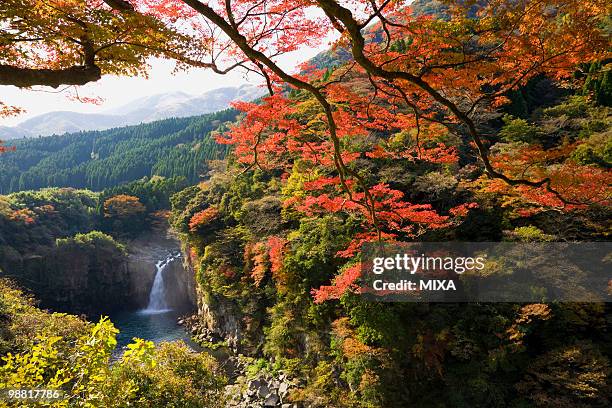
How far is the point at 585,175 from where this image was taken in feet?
26.2

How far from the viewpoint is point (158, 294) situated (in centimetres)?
3016

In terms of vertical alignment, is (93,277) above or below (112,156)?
below

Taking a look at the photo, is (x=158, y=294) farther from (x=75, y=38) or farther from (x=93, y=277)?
(x=75, y=38)

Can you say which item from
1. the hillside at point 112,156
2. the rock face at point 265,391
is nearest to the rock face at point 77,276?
the hillside at point 112,156

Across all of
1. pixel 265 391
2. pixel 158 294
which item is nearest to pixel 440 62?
pixel 265 391

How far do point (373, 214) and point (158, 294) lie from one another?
2944 cm

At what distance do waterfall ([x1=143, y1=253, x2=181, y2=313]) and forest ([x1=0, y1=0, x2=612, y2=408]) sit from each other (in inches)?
479

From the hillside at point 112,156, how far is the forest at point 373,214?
104 feet

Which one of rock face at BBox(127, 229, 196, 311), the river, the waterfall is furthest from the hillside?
the river

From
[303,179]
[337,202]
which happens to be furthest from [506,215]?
[303,179]

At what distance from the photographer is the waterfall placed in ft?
96.7

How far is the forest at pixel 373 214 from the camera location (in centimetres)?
425

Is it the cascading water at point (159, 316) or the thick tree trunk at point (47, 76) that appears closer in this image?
the thick tree trunk at point (47, 76)

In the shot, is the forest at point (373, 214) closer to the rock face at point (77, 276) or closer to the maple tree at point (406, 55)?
the maple tree at point (406, 55)
